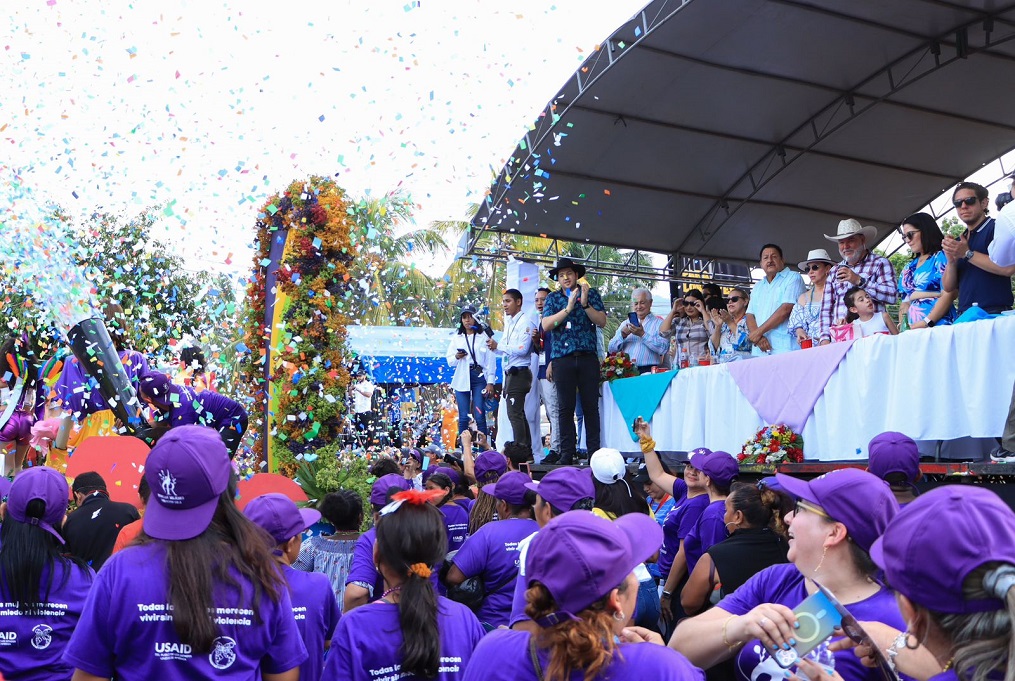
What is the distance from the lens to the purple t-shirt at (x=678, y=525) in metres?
5.74

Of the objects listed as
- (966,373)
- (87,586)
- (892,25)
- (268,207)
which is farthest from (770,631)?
(892,25)

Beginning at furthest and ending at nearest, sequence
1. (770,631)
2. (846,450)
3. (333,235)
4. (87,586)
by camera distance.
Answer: (333,235)
(846,450)
(87,586)
(770,631)

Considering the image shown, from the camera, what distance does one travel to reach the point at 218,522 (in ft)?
9.13

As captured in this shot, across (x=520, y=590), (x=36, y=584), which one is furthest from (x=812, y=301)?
(x=36, y=584)

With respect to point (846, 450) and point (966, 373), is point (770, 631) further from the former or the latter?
point (846, 450)

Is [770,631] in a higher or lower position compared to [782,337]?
lower

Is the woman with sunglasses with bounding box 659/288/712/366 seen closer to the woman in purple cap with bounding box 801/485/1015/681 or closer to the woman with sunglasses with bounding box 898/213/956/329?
the woman with sunglasses with bounding box 898/213/956/329

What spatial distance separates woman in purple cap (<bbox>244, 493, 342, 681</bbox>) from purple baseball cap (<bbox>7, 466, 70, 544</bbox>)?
0.75 meters

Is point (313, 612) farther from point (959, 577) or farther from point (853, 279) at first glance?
point (853, 279)

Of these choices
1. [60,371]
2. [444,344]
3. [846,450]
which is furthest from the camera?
[444,344]

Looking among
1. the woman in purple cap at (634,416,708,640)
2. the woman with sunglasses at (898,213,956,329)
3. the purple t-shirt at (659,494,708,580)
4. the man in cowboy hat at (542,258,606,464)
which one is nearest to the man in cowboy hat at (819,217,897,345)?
the woman with sunglasses at (898,213,956,329)

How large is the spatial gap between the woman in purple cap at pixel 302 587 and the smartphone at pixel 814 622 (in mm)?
2218

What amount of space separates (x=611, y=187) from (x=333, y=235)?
469cm

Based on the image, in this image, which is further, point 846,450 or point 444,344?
point 444,344
